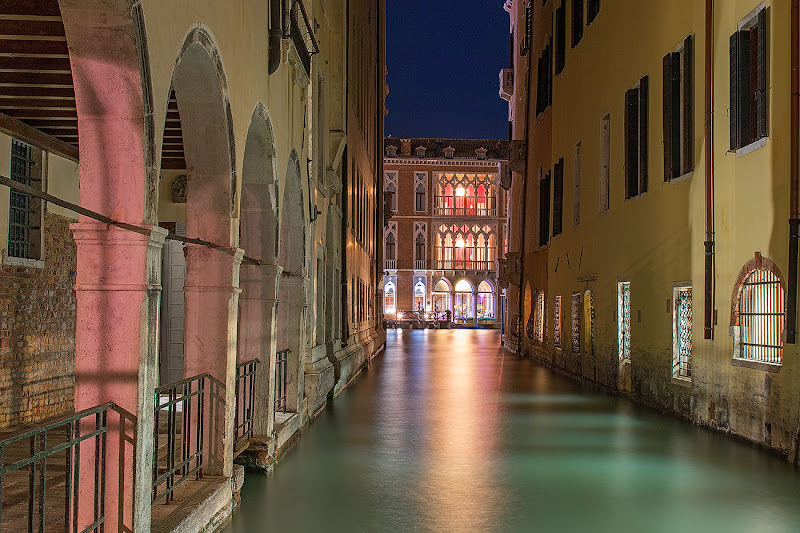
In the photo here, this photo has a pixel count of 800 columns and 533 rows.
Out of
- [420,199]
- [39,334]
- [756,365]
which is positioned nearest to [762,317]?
[756,365]


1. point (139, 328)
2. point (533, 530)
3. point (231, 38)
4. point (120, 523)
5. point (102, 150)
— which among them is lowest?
point (533, 530)

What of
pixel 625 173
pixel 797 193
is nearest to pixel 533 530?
pixel 797 193

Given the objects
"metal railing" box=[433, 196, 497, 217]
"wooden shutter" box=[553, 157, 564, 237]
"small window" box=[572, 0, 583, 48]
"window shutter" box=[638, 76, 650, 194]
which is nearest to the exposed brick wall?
"window shutter" box=[638, 76, 650, 194]

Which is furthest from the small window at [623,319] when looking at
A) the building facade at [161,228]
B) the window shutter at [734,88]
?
the window shutter at [734,88]

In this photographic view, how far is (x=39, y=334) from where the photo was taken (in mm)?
10992

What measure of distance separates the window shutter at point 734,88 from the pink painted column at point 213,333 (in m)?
7.49

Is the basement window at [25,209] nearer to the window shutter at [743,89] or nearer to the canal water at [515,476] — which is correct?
the canal water at [515,476]

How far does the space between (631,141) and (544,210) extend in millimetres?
12500

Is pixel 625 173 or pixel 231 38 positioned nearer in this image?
pixel 231 38

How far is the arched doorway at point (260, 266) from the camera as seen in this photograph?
976 cm

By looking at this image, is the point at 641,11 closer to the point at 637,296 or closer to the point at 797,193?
the point at 637,296

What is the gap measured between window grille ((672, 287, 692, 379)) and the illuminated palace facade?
2123 inches

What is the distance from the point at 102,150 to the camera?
203 inches

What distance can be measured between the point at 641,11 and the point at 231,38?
1148cm
